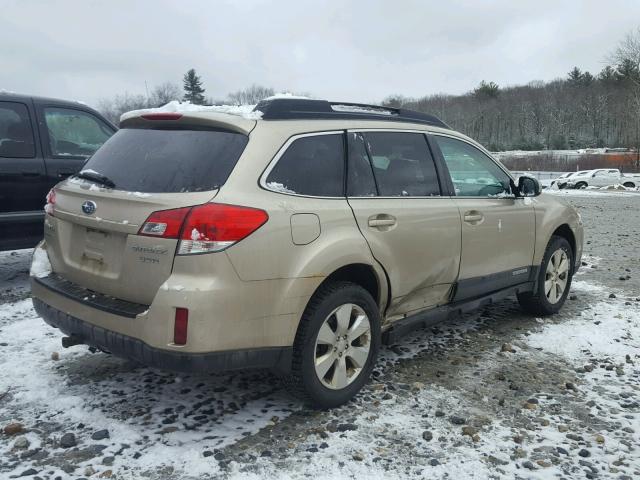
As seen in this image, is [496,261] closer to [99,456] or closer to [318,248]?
[318,248]

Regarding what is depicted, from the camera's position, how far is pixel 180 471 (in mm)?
Answer: 2727

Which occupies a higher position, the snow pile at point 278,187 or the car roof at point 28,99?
the car roof at point 28,99

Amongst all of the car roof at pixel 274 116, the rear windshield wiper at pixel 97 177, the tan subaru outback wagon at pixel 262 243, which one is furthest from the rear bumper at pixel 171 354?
the car roof at pixel 274 116

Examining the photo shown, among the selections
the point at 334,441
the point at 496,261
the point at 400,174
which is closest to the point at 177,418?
the point at 334,441

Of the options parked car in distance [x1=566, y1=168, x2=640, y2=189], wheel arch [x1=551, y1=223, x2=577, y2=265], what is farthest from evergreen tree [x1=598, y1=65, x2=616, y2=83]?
wheel arch [x1=551, y1=223, x2=577, y2=265]

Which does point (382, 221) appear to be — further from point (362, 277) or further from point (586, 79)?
point (586, 79)

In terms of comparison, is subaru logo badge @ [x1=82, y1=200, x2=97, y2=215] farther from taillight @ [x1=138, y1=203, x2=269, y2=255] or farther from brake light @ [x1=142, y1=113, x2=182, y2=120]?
brake light @ [x1=142, y1=113, x2=182, y2=120]

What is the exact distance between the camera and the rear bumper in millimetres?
2768

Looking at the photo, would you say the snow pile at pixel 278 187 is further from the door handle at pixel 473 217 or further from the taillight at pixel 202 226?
the door handle at pixel 473 217

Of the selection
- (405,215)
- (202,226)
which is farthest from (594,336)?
(202,226)

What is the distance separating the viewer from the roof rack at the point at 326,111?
3266 mm

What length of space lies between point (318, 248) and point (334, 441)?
1033 millimetres

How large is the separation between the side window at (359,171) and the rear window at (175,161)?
762mm

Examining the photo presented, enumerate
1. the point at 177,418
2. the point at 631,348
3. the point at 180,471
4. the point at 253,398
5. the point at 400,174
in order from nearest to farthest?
the point at 180,471
the point at 177,418
the point at 253,398
the point at 400,174
the point at 631,348
